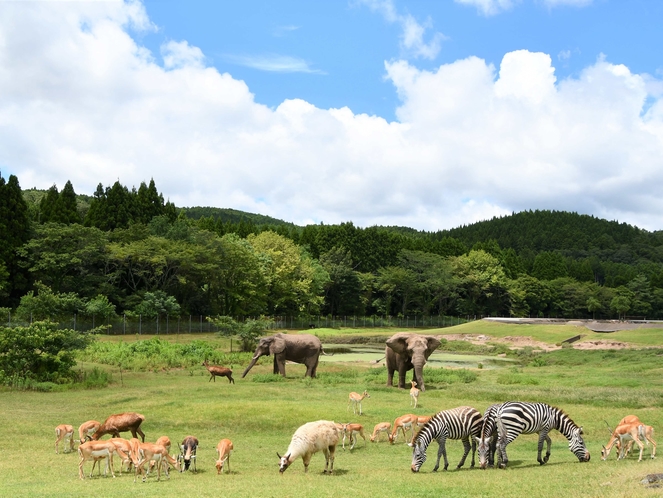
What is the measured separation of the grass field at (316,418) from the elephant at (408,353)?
1.30m

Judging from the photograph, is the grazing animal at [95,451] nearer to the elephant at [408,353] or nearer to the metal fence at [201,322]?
the elephant at [408,353]

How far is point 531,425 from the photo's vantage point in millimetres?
15023

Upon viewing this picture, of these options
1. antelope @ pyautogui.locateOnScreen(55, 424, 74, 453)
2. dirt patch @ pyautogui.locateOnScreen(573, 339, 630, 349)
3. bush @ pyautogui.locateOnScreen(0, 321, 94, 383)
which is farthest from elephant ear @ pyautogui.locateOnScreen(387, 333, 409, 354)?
dirt patch @ pyautogui.locateOnScreen(573, 339, 630, 349)

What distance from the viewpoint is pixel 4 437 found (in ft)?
61.6

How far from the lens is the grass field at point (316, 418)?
12391mm

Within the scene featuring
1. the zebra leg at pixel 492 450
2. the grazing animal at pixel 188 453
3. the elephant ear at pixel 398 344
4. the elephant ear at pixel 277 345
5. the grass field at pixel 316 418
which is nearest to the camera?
the grass field at pixel 316 418

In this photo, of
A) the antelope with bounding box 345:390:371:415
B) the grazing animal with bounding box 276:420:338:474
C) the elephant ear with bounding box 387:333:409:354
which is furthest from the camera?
the elephant ear with bounding box 387:333:409:354

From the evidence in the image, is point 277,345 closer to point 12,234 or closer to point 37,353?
point 37,353

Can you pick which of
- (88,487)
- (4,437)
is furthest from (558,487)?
(4,437)

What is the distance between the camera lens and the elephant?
31.2 m

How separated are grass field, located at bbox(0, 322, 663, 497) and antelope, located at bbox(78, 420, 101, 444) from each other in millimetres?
571

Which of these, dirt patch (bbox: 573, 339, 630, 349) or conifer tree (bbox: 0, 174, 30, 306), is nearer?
dirt patch (bbox: 573, 339, 630, 349)

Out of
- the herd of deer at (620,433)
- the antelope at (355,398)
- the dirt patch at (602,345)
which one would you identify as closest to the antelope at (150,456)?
the herd of deer at (620,433)

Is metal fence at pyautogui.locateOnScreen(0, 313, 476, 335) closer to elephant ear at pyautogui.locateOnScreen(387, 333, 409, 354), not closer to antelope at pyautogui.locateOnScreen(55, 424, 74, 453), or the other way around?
elephant ear at pyautogui.locateOnScreen(387, 333, 409, 354)
